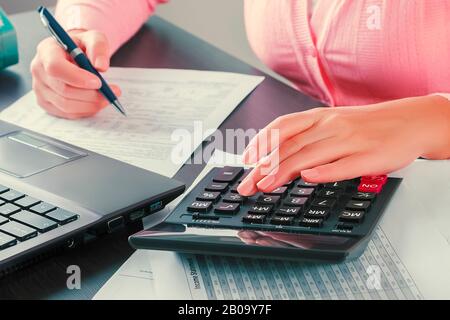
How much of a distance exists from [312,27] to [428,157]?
31 centimetres

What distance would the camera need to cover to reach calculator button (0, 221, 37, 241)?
1.76 feet

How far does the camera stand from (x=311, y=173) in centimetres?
59

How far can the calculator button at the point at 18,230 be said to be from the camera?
54cm

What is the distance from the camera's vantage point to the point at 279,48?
39.1 inches

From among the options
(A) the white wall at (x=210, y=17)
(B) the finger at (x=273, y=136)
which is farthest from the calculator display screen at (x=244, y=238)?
(A) the white wall at (x=210, y=17)

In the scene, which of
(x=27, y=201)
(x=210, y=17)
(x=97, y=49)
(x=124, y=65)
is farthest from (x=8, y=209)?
(x=210, y=17)

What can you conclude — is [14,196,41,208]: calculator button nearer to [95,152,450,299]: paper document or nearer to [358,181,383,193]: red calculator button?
[95,152,450,299]: paper document

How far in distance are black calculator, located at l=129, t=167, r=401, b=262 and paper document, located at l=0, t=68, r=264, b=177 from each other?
154mm

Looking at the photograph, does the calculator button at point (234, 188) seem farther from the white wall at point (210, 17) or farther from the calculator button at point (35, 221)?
the white wall at point (210, 17)

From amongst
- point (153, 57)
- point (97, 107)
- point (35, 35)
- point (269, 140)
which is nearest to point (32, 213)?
point (269, 140)

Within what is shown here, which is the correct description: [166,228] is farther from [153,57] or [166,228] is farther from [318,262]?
[153,57]

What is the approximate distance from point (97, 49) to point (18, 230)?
Result: 38cm

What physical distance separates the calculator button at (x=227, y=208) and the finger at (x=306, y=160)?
0.03 meters

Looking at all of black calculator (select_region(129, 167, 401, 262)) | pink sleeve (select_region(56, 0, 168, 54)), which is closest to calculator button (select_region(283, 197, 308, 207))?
black calculator (select_region(129, 167, 401, 262))
